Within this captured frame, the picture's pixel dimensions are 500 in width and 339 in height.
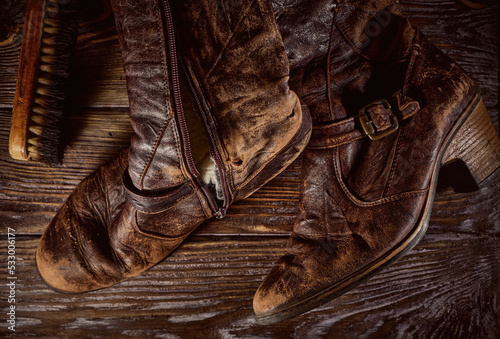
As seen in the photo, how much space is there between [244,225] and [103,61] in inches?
29.5

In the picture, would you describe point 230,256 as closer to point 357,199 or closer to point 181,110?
point 357,199

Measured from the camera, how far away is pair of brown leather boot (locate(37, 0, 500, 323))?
1.89ft

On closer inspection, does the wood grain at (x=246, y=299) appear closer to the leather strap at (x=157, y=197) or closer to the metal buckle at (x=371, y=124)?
the leather strap at (x=157, y=197)

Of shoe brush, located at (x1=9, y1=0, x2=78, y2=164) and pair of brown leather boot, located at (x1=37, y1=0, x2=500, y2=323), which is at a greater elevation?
shoe brush, located at (x1=9, y1=0, x2=78, y2=164)

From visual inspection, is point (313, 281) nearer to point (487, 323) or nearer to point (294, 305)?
point (294, 305)

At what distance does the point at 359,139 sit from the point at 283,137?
0.91 feet

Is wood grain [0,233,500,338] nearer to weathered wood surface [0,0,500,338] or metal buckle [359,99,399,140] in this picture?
weathered wood surface [0,0,500,338]

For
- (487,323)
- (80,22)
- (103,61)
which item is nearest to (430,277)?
(487,323)

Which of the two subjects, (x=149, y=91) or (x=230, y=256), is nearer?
(x=149, y=91)

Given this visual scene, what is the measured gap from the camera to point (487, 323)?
1048mm

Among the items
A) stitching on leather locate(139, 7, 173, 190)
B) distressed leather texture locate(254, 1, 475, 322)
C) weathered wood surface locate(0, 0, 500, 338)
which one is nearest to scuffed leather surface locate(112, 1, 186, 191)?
stitching on leather locate(139, 7, 173, 190)

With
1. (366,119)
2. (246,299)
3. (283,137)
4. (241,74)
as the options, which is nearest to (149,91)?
(241,74)

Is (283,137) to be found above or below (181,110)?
below

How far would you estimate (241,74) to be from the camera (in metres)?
0.58
